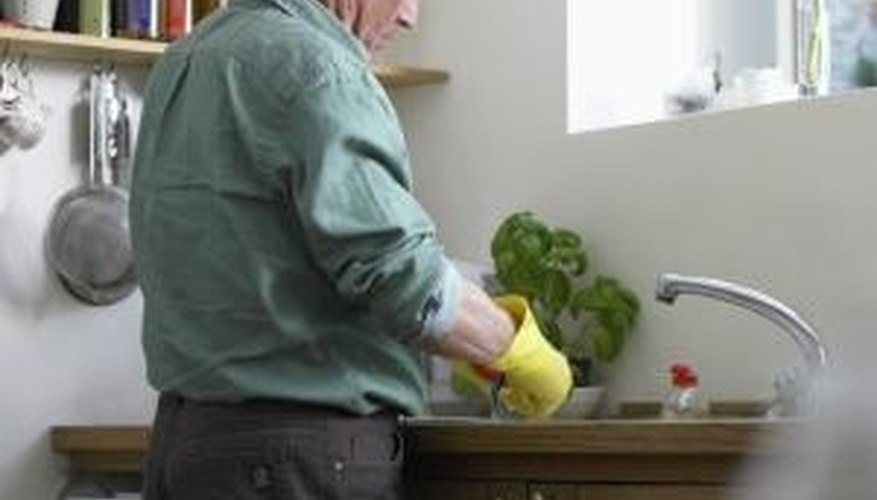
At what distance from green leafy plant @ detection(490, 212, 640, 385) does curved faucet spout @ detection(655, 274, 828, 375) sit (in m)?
0.36

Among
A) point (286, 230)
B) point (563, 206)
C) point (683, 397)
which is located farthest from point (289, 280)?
point (563, 206)

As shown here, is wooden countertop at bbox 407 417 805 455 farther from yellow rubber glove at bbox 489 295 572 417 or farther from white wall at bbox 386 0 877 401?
white wall at bbox 386 0 877 401

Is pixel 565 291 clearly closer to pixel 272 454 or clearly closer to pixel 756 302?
pixel 756 302

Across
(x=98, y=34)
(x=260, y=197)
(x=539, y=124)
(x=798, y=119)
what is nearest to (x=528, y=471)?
(x=260, y=197)

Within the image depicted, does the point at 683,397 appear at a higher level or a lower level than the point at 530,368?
lower

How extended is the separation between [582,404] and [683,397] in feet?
0.58

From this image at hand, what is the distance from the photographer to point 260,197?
55.2 inches

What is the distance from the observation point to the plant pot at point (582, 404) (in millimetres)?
2127

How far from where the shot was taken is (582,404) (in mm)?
2143

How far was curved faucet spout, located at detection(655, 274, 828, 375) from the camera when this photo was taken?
5.69 feet

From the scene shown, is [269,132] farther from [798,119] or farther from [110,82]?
[110,82]

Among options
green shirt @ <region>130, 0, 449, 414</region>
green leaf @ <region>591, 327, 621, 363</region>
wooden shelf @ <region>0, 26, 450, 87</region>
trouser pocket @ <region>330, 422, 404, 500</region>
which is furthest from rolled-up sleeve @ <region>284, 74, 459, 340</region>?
wooden shelf @ <region>0, 26, 450, 87</region>

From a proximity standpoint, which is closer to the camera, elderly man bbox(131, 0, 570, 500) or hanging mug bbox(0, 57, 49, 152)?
elderly man bbox(131, 0, 570, 500)

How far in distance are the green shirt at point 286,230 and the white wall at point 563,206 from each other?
706 mm
